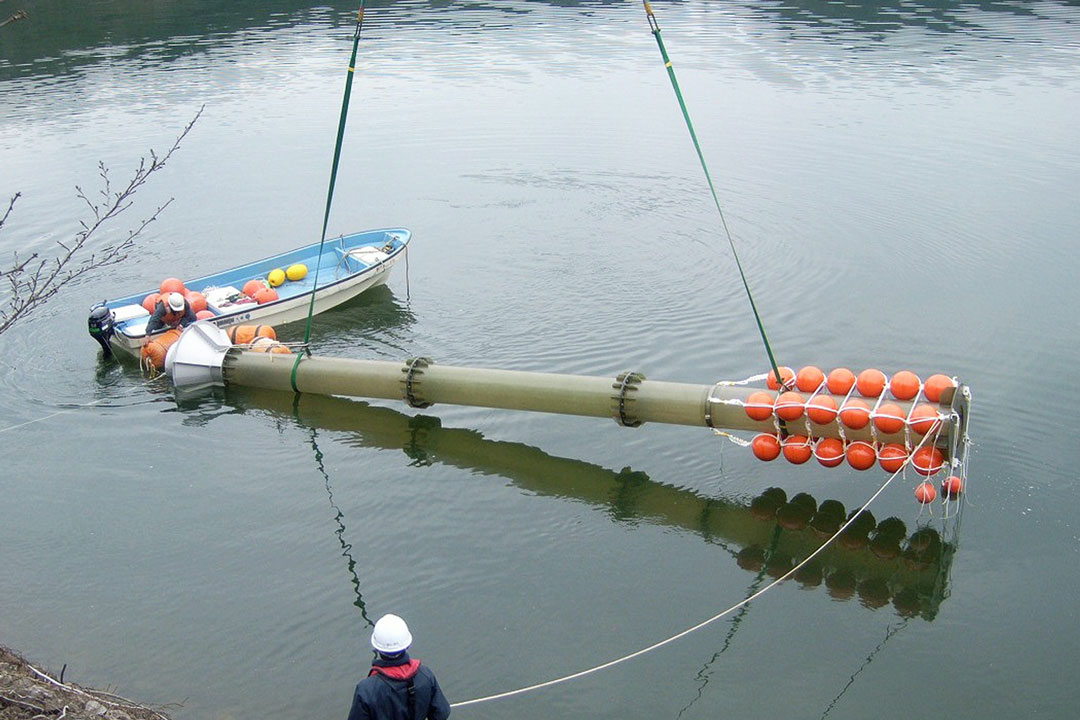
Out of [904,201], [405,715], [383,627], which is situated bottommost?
[904,201]

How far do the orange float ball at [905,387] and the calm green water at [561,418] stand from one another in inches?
83.6

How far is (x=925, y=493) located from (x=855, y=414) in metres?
1.68

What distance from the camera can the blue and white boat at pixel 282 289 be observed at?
2030 cm

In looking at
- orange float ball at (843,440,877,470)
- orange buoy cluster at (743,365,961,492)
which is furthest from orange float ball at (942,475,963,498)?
orange float ball at (843,440,877,470)

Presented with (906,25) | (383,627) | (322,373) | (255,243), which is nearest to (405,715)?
(383,627)

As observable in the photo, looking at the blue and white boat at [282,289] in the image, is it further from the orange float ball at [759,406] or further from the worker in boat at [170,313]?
the orange float ball at [759,406]

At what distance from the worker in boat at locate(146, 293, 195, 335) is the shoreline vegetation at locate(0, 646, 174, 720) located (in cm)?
967

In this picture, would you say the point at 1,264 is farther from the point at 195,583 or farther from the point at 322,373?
the point at 195,583

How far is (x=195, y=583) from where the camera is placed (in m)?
13.9

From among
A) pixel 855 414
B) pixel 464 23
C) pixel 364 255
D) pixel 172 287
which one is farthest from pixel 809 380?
pixel 464 23

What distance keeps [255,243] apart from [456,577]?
1563cm

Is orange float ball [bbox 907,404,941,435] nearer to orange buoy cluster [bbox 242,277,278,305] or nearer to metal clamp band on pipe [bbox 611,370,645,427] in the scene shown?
metal clamp band on pipe [bbox 611,370,645,427]

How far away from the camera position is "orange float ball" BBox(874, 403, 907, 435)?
1321cm

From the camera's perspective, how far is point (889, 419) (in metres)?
13.2
